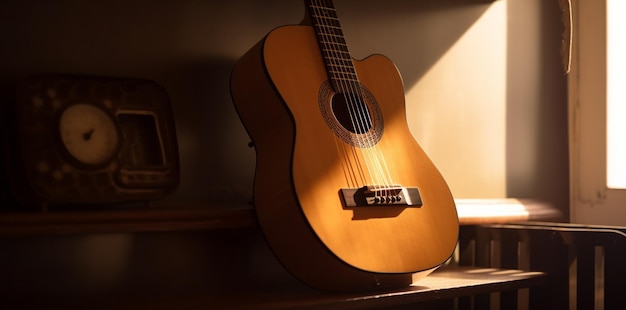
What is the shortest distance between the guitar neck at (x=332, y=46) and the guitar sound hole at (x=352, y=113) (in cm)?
2

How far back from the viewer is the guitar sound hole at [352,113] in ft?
5.30

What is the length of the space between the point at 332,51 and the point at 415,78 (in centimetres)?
52

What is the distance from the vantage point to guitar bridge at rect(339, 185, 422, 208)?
1509mm

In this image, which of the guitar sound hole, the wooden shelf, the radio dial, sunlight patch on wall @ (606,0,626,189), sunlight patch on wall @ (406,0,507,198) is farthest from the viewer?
sunlight patch on wall @ (606,0,626,189)

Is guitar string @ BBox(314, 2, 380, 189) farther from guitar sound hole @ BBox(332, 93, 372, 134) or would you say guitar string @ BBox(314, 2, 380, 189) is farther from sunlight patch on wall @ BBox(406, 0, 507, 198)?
sunlight patch on wall @ BBox(406, 0, 507, 198)

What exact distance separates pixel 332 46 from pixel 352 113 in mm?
158

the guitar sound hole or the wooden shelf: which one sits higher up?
the guitar sound hole

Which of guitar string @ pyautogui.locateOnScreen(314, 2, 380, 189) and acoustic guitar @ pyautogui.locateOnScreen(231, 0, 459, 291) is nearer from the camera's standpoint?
acoustic guitar @ pyautogui.locateOnScreen(231, 0, 459, 291)

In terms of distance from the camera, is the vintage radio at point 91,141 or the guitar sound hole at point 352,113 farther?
the guitar sound hole at point 352,113

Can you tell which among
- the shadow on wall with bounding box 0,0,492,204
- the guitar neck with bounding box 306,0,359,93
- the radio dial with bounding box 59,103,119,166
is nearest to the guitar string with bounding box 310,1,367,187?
the guitar neck with bounding box 306,0,359,93

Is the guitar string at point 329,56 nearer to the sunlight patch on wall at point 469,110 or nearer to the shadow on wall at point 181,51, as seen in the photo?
the shadow on wall at point 181,51

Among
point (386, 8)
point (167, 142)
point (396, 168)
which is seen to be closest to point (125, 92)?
point (167, 142)

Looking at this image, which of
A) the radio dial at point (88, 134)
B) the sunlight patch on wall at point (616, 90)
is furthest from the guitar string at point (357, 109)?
the sunlight patch on wall at point (616, 90)

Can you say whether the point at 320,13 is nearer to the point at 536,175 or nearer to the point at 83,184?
the point at 83,184
